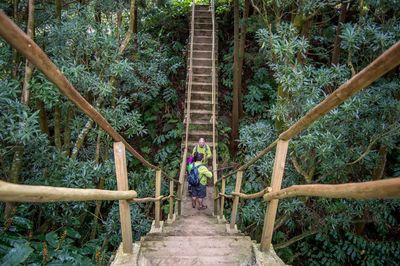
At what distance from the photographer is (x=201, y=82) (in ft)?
37.5

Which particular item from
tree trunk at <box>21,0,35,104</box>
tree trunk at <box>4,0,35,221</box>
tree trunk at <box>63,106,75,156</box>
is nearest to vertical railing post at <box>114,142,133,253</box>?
tree trunk at <box>4,0,35,221</box>

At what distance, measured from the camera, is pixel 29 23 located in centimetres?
498

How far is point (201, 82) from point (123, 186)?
29.8 feet

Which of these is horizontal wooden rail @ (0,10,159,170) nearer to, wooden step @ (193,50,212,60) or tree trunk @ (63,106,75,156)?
tree trunk @ (63,106,75,156)

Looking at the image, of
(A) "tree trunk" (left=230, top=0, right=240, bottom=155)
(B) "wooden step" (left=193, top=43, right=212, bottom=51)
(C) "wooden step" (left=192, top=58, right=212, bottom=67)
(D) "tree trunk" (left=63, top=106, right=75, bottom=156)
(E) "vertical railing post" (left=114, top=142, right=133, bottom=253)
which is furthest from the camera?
(B) "wooden step" (left=193, top=43, right=212, bottom=51)

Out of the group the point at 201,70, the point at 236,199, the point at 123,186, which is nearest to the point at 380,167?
the point at 236,199

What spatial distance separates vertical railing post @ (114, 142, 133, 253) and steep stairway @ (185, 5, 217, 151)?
7146 mm

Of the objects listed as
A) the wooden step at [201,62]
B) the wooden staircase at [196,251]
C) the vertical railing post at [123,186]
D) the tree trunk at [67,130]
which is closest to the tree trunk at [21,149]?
the tree trunk at [67,130]

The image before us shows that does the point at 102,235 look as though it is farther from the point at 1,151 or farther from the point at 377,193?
the point at 377,193

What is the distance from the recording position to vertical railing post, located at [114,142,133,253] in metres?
2.58

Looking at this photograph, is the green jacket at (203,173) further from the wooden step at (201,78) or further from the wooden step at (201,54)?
the wooden step at (201,54)

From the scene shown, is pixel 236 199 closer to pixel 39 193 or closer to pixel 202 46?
pixel 39 193

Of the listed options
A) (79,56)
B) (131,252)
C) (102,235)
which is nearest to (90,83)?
(79,56)

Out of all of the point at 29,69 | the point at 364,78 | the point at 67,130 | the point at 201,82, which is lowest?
the point at 67,130
